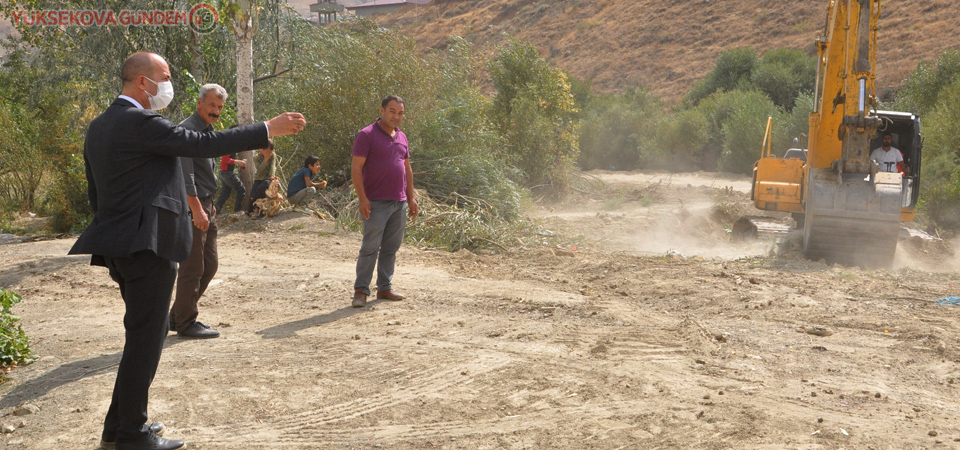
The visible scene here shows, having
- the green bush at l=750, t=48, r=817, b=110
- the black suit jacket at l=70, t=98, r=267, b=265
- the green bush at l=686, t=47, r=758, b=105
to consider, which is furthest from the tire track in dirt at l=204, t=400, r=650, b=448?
the green bush at l=686, t=47, r=758, b=105

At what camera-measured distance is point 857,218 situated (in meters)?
9.31

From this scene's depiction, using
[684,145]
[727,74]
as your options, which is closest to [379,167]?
[684,145]

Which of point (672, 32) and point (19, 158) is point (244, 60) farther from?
point (672, 32)

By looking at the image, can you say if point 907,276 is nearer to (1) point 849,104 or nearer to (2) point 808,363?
(1) point 849,104

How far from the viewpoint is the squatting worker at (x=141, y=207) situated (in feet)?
11.2

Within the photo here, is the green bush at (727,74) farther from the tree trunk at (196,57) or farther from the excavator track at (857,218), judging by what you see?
the excavator track at (857,218)

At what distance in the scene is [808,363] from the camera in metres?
5.22

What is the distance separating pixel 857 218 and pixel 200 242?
7577 millimetres

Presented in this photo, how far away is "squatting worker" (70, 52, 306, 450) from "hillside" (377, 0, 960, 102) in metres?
28.9

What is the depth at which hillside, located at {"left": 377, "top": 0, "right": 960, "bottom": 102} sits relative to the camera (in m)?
35.4

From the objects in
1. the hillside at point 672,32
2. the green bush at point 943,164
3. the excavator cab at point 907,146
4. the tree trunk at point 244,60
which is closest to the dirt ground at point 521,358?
the excavator cab at point 907,146

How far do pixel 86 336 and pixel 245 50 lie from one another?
22.0ft

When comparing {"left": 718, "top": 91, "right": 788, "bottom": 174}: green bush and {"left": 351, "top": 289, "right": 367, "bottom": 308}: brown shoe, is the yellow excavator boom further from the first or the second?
{"left": 718, "top": 91, "right": 788, "bottom": 174}: green bush

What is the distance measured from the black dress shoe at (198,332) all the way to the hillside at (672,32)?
89.3 feet
